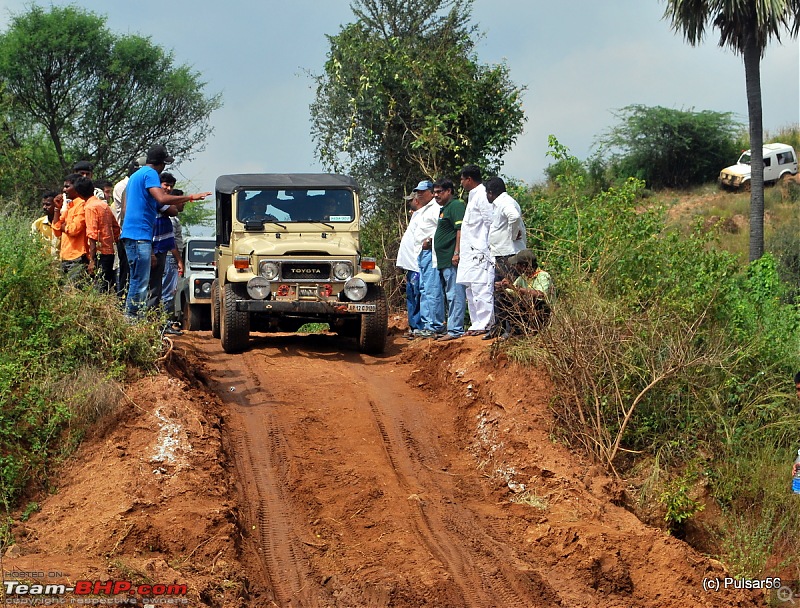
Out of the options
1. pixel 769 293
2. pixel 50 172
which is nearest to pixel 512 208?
pixel 769 293

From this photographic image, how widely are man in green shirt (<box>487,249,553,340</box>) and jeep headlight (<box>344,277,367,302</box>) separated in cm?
180

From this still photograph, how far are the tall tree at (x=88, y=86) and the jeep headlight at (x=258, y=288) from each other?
17505 millimetres

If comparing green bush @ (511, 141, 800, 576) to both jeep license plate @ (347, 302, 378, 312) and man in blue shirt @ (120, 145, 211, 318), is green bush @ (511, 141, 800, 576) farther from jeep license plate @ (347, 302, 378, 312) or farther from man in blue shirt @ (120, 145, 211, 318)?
man in blue shirt @ (120, 145, 211, 318)

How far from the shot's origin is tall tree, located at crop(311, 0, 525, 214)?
57.1ft

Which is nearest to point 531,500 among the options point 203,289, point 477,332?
point 477,332

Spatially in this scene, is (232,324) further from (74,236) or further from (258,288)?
(74,236)

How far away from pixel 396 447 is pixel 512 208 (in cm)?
291

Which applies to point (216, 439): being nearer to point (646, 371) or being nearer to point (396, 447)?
point (396, 447)

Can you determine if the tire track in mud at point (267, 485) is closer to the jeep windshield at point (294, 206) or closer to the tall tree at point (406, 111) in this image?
the jeep windshield at point (294, 206)

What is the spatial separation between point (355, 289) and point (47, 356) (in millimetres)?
3684

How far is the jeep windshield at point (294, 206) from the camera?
11.7 m

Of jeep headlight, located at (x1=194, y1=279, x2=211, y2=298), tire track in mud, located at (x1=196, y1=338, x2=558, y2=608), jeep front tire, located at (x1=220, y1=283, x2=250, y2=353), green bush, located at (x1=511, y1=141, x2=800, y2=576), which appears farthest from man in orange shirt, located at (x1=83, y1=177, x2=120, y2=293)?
jeep headlight, located at (x1=194, y1=279, x2=211, y2=298)

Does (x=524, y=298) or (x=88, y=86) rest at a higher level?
(x=88, y=86)

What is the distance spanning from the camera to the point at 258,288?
10648 millimetres
